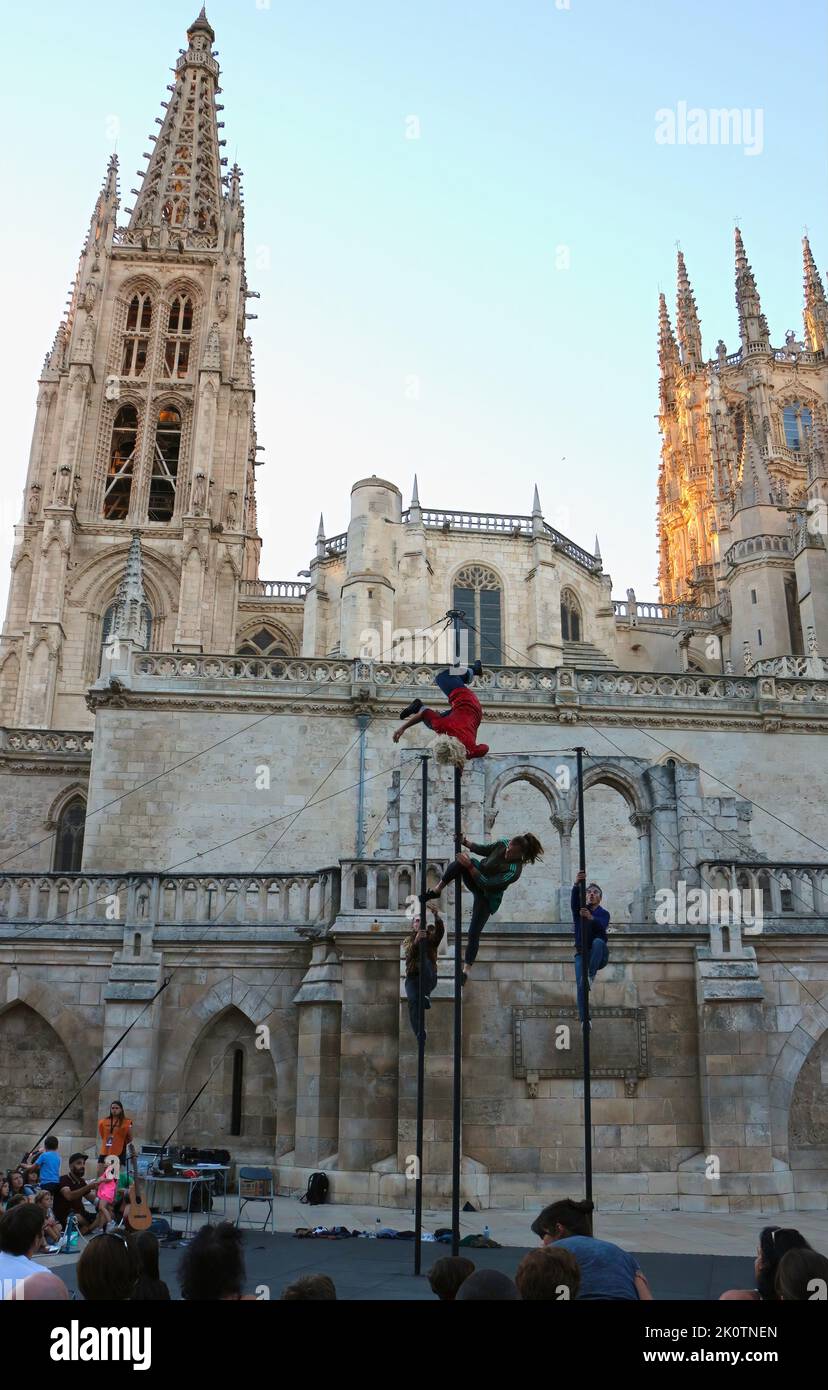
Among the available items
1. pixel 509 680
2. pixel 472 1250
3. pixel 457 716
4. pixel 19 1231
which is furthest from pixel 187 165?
pixel 19 1231

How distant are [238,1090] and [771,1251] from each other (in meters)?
11.9

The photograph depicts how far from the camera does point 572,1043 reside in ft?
50.1

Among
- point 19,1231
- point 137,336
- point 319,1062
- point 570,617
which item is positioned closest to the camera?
point 19,1231

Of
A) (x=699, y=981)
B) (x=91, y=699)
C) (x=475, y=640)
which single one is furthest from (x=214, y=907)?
(x=475, y=640)

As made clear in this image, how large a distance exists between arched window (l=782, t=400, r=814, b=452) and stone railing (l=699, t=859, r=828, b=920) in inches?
2371

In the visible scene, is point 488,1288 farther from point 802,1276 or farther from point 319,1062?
point 319,1062

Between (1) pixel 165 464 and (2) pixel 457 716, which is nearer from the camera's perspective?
(2) pixel 457 716

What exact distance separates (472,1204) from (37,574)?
130 ft

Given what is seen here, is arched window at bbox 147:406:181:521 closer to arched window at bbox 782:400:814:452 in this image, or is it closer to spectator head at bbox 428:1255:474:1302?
arched window at bbox 782:400:814:452

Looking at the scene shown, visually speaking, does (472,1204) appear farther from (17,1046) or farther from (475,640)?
(475,640)

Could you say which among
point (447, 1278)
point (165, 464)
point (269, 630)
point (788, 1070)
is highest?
point (165, 464)

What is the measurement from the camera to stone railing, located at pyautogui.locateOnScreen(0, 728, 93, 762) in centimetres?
3262

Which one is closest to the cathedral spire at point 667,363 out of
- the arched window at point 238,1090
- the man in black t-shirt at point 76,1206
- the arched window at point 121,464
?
the arched window at point 121,464

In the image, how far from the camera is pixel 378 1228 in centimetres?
Result: 1287
